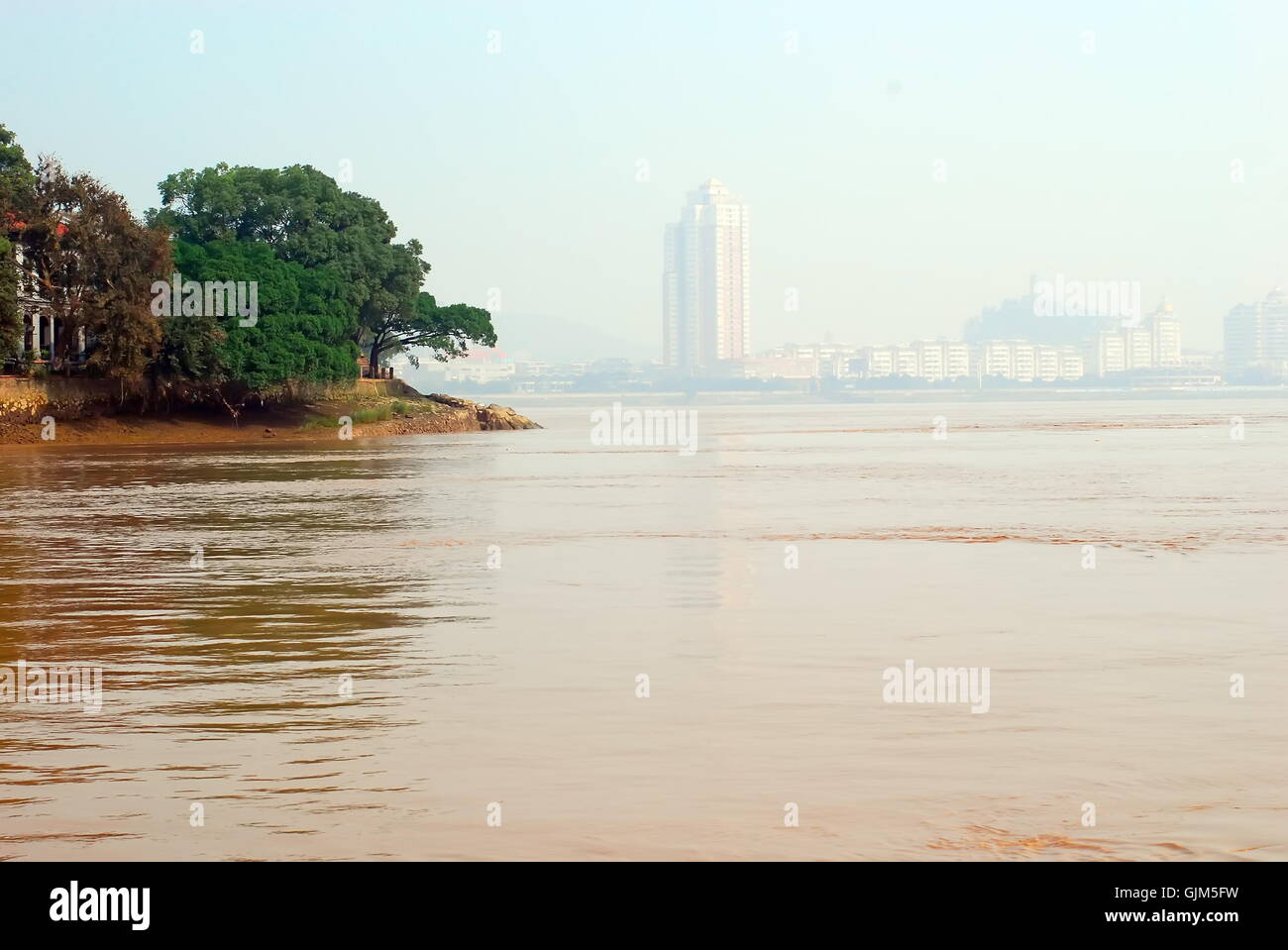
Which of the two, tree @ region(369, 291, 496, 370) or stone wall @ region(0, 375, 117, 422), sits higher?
tree @ region(369, 291, 496, 370)

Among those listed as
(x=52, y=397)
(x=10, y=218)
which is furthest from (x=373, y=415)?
(x=10, y=218)

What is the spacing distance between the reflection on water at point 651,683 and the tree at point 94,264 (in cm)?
3595

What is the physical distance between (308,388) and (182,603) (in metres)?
60.3

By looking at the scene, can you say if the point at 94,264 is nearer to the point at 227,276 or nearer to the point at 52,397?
the point at 52,397

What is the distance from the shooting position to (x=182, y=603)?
1602 centimetres

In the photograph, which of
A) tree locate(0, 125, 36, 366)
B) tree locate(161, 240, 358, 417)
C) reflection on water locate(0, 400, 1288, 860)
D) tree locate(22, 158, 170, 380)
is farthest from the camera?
tree locate(161, 240, 358, 417)

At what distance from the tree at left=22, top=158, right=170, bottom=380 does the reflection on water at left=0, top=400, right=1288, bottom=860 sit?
118ft

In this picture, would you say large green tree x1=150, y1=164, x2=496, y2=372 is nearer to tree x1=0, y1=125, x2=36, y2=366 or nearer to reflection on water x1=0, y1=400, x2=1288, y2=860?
tree x1=0, y1=125, x2=36, y2=366

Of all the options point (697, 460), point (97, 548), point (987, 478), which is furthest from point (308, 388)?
point (97, 548)

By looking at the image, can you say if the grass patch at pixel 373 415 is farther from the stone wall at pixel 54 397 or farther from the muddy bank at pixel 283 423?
the stone wall at pixel 54 397

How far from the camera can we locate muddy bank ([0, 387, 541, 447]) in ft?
214

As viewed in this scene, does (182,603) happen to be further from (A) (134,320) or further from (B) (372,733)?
(A) (134,320)

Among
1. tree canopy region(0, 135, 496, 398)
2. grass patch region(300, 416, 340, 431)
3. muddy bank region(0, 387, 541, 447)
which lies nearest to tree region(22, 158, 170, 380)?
tree canopy region(0, 135, 496, 398)
